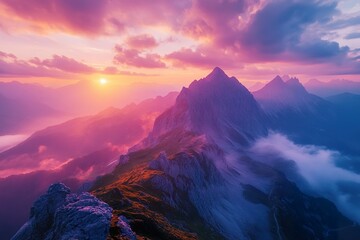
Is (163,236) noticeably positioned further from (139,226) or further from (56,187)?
(56,187)

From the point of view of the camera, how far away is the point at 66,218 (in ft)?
234

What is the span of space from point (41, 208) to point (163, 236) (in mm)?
37456

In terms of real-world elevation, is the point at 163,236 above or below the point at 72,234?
below

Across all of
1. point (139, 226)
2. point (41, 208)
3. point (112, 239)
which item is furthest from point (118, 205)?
point (112, 239)

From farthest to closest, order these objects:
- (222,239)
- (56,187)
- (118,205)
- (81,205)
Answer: (222,239) < (118,205) < (56,187) < (81,205)

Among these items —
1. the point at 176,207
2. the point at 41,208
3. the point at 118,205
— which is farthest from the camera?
the point at 176,207

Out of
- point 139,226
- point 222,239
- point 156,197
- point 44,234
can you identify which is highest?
point 44,234

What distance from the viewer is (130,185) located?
179250 millimetres

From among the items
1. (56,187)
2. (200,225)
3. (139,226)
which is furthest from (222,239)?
(56,187)

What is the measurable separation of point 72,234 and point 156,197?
112 m

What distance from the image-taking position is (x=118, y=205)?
121 meters

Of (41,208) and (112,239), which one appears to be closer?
(112,239)

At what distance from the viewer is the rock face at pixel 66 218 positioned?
219 feet

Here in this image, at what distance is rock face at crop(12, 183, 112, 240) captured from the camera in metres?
66.7
